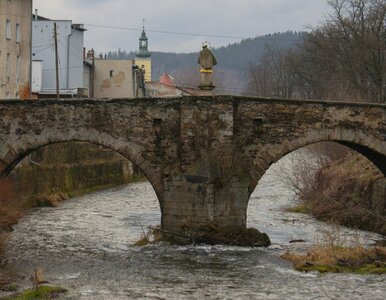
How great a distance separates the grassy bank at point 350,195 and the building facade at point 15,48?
53.0ft

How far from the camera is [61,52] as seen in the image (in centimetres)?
5338

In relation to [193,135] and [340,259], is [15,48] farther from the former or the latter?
[340,259]

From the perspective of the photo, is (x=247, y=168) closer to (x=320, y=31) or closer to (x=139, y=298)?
(x=139, y=298)

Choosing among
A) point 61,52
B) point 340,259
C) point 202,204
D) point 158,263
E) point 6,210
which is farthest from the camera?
point 61,52

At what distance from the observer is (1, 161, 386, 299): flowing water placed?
18.2m

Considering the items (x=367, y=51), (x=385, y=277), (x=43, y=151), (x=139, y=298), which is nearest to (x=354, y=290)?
(x=385, y=277)

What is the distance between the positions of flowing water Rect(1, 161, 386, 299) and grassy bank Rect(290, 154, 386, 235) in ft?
→ 2.76

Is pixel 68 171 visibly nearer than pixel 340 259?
No

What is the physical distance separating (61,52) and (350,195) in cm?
2851

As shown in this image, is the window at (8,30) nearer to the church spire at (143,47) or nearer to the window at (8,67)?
the window at (8,67)

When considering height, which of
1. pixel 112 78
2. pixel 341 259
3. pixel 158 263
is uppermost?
pixel 112 78

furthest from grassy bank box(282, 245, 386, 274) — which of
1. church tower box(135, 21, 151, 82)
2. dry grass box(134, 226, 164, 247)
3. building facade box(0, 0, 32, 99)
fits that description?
church tower box(135, 21, 151, 82)

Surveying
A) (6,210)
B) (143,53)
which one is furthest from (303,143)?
(143,53)

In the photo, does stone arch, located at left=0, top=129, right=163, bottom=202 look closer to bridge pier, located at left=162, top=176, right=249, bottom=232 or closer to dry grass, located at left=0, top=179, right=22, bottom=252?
bridge pier, located at left=162, top=176, right=249, bottom=232
